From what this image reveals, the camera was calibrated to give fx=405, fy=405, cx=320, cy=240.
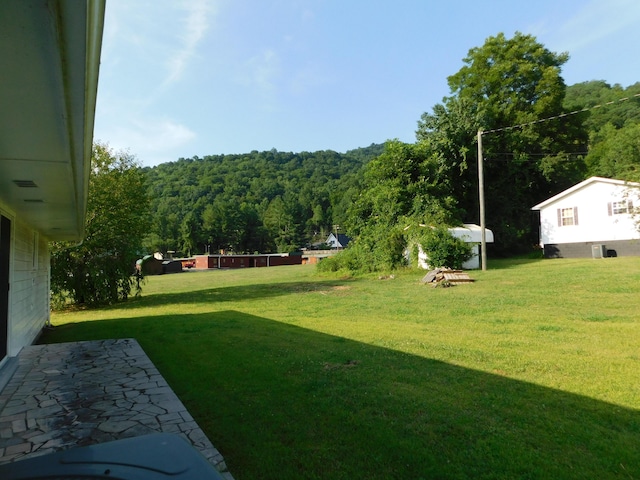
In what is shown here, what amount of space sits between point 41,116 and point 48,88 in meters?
0.48

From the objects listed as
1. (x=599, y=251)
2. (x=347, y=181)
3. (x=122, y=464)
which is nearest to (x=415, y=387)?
(x=122, y=464)

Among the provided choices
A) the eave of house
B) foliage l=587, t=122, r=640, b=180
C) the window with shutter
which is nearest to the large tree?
foliage l=587, t=122, r=640, b=180

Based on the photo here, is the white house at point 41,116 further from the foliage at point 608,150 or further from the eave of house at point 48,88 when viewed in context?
the foliage at point 608,150

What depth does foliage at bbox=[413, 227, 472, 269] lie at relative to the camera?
1717cm

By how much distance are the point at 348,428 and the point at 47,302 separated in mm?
9850

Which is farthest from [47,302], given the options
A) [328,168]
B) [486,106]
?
[328,168]

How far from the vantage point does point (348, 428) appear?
9.96 ft

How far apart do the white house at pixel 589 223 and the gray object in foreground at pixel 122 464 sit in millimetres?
22562

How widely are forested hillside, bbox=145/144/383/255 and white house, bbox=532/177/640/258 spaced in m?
41.0

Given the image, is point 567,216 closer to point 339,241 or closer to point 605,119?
point 605,119

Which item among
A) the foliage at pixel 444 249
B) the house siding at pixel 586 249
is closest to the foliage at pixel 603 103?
the house siding at pixel 586 249

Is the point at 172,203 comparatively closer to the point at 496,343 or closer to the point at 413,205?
the point at 413,205

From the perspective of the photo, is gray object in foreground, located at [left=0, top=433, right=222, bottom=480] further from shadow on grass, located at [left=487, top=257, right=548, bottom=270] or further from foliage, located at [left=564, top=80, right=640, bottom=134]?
foliage, located at [left=564, top=80, right=640, bottom=134]

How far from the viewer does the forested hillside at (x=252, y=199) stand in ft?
220
